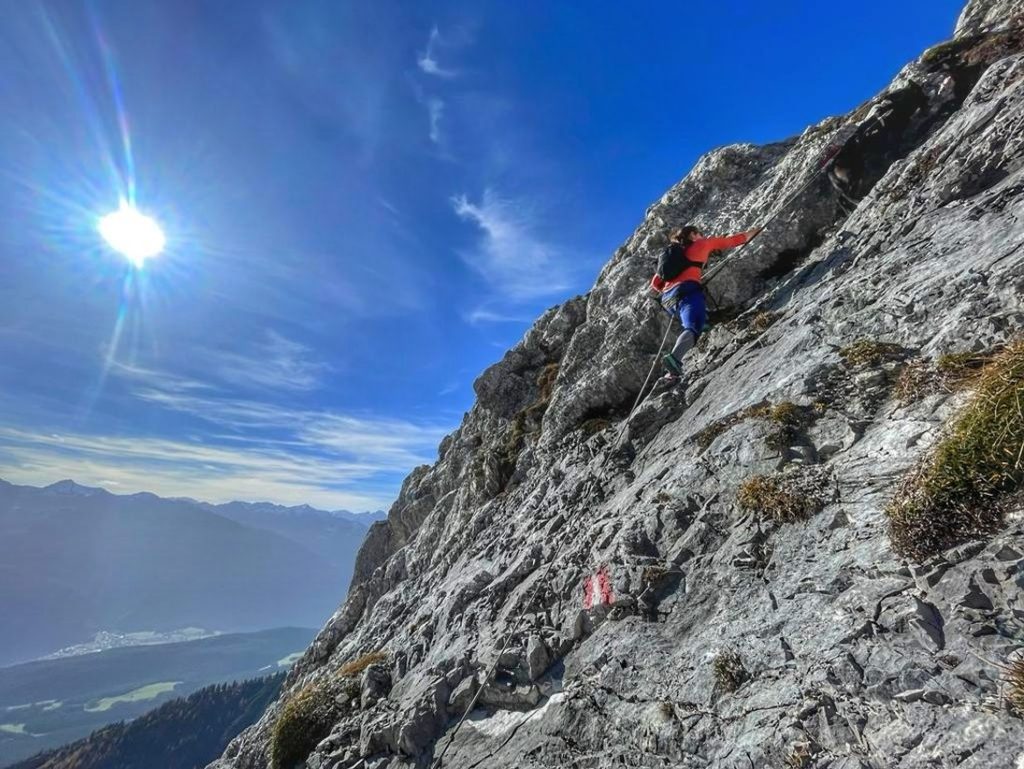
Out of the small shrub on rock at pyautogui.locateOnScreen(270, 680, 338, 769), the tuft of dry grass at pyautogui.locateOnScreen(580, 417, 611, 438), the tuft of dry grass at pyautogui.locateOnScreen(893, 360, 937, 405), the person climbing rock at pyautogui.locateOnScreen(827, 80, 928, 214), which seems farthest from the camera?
the tuft of dry grass at pyautogui.locateOnScreen(580, 417, 611, 438)

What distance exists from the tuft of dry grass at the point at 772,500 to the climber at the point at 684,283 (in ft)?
23.3

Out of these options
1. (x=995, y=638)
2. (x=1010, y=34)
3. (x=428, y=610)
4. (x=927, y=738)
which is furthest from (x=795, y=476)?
(x=1010, y=34)

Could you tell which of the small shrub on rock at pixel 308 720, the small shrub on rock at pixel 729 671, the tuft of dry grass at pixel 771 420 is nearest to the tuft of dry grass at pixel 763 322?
the tuft of dry grass at pixel 771 420

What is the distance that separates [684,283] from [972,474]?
11.5 meters

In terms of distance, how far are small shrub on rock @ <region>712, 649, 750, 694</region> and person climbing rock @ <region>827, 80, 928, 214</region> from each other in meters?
16.7

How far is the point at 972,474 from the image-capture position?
18.4 feet

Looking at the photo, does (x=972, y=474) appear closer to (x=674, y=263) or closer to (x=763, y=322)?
(x=763, y=322)

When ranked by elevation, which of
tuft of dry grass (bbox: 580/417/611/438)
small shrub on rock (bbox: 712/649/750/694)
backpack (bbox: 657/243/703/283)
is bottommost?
small shrub on rock (bbox: 712/649/750/694)

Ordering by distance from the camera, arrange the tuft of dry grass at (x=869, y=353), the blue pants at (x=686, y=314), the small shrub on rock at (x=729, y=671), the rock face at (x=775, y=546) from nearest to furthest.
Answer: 1. the rock face at (x=775, y=546)
2. the small shrub on rock at (x=729, y=671)
3. the tuft of dry grass at (x=869, y=353)
4. the blue pants at (x=686, y=314)

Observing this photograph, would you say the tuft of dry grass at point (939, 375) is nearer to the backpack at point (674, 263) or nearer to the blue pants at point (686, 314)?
the blue pants at point (686, 314)

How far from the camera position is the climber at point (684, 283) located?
51.2 feet

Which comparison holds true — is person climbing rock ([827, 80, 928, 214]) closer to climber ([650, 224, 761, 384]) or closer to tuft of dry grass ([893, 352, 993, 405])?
climber ([650, 224, 761, 384])

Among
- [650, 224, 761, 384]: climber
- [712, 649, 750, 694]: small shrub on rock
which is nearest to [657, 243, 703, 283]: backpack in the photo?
[650, 224, 761, 384]: climber

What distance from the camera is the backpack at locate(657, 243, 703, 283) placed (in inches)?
645
